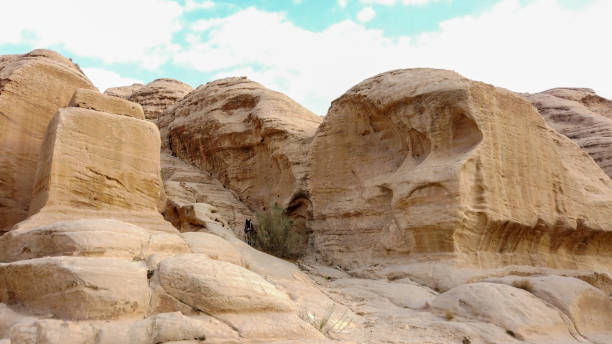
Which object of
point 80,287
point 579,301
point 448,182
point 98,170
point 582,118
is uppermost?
point 582,118

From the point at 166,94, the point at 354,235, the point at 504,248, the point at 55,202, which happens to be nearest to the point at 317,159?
the point at 354,235

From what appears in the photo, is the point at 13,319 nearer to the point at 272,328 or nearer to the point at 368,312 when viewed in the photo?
the point at 272,328

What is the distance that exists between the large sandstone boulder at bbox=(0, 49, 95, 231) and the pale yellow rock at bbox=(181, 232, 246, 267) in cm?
440

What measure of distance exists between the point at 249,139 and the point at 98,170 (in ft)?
26.5

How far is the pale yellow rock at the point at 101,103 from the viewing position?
32.7ft

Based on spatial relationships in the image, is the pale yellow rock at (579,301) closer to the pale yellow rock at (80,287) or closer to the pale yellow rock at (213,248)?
the pale yellow rock at (213,248)

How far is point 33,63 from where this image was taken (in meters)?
11.4

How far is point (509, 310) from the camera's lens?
702 cm

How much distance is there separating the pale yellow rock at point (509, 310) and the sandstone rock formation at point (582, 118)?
14482 mm

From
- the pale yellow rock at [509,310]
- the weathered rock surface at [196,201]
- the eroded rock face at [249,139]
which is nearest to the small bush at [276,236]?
the weathered rock surface at [196,201]

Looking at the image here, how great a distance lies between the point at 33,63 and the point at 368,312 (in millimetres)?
8964

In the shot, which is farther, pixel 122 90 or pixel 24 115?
pixel 122 90

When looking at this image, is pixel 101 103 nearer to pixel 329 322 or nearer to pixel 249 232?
pixel 249 232

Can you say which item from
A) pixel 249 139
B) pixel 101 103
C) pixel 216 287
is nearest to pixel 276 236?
pixel 249 139
